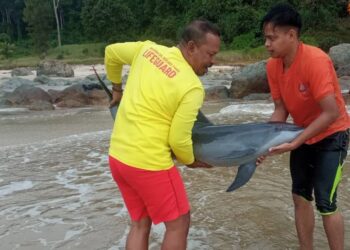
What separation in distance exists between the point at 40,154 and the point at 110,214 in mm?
3528

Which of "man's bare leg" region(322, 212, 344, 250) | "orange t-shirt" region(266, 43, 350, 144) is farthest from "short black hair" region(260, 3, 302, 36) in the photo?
"man's bare leg" region(322, 212, 344, 250)

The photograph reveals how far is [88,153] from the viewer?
807 centimetres

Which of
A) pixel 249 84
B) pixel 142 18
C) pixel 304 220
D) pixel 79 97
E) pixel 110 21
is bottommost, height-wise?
pixel 142 18

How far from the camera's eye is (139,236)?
10.4 feet

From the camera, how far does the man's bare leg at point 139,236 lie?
3133 millimetres

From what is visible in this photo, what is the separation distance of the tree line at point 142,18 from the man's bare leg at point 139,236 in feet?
116

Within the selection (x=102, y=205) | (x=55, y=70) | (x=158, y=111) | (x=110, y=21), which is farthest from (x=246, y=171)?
(x=110, y=21)

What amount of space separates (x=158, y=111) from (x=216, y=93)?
15.6m

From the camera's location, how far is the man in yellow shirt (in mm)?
2779

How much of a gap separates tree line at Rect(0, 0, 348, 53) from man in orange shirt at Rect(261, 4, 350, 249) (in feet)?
115

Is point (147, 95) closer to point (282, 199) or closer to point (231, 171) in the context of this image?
point (282, 199)

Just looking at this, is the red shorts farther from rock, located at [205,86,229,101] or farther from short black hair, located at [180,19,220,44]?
rock, located at [205,86,229,101]

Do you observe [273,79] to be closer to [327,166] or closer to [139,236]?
[327,166]

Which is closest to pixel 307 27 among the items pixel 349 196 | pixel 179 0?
pixel 179 0
